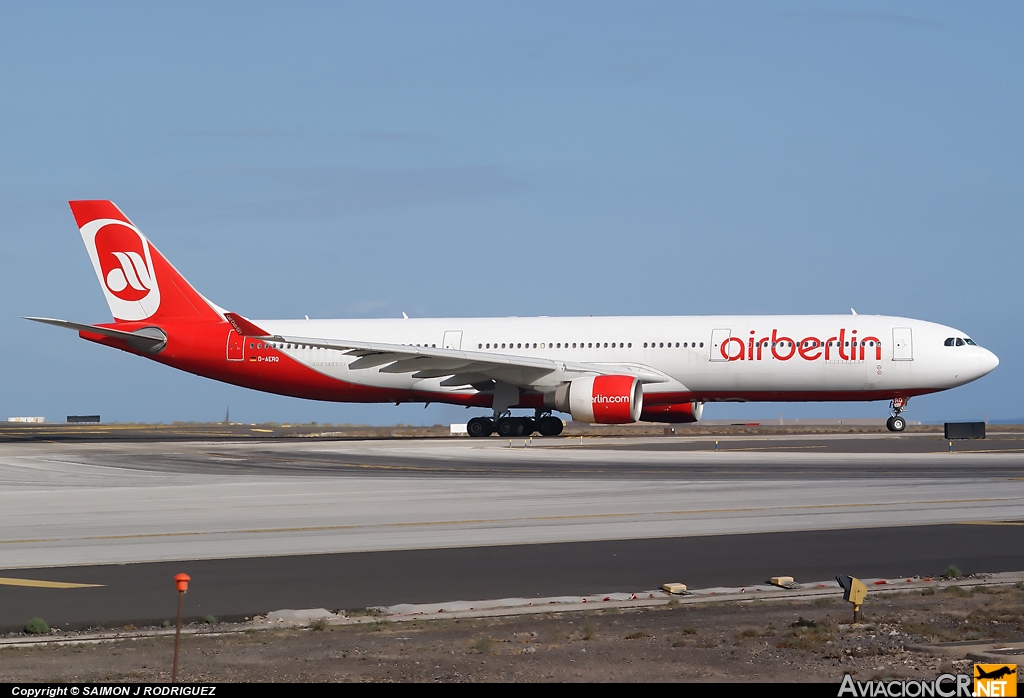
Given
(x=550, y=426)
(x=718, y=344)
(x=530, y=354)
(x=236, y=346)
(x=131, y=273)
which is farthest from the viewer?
(x=131, y=273)

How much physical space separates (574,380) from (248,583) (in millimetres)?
29420

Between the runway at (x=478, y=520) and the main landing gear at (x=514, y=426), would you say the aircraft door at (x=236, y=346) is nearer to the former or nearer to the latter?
the main landing gear at (x=514, y=426)

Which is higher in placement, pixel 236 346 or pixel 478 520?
pixel 236 346

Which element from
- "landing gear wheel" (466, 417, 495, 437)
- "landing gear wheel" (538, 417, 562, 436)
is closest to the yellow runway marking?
"landing gear wheel" (466, 417, 495, 437)

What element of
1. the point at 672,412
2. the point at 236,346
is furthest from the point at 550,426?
the point at 236,346

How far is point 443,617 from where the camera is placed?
9.95 m

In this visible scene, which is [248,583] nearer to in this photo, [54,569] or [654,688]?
[54,569]

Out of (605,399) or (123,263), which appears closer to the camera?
(605,399)

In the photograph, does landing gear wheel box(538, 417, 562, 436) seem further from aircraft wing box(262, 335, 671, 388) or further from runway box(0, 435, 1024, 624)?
runway box(0, 435, 1024, 624)

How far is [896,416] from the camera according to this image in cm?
4347

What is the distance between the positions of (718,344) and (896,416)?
26.4 feet

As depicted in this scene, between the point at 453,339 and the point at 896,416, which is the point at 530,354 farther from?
the point at 896,416

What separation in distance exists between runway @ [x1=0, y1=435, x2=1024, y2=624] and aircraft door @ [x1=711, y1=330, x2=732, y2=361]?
8.48 meters

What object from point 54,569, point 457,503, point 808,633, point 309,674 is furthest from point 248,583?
point 457,503
